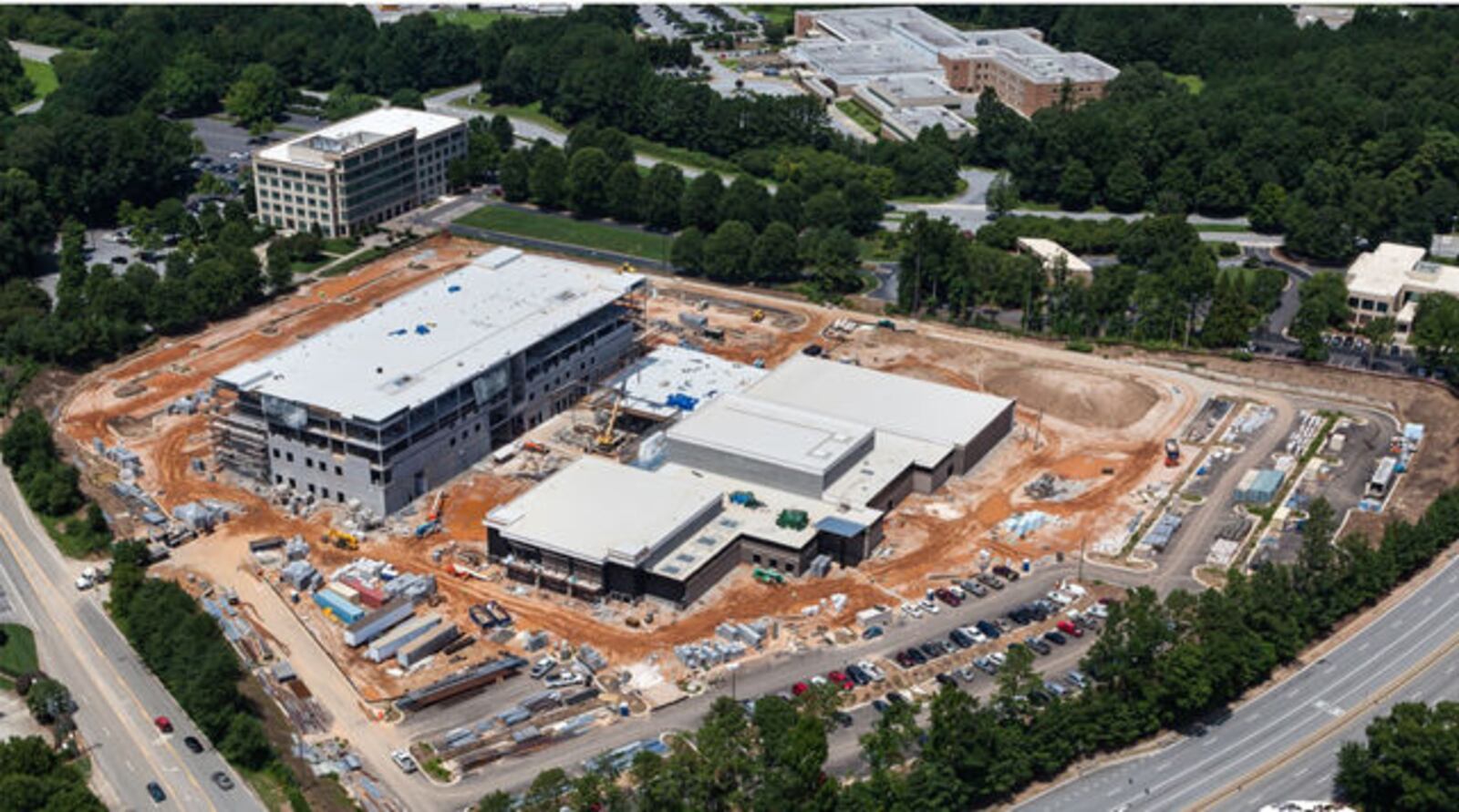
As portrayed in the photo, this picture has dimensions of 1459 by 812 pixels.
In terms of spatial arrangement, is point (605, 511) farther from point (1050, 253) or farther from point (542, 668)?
point (1050, 253)

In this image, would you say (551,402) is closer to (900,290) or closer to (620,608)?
(620,608)

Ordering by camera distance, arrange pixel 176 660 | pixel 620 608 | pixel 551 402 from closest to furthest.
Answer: pixel 176 660, pixel 620 608, pixel 551 402

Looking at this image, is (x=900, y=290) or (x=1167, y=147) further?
(x=1167, y=147)

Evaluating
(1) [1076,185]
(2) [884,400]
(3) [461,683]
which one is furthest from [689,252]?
(3) [461,683]

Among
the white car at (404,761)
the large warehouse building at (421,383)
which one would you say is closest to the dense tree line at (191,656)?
the white car at (404,761)

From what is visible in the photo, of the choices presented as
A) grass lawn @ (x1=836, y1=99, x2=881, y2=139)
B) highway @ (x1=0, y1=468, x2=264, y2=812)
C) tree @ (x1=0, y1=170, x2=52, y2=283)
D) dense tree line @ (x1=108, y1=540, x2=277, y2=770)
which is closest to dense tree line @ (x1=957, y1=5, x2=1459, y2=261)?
grass lawn @ (x1=836, y1=99, x2=881, y2=139)

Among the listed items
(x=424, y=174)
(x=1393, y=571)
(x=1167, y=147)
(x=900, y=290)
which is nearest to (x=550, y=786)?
(x=1393, y=571)
